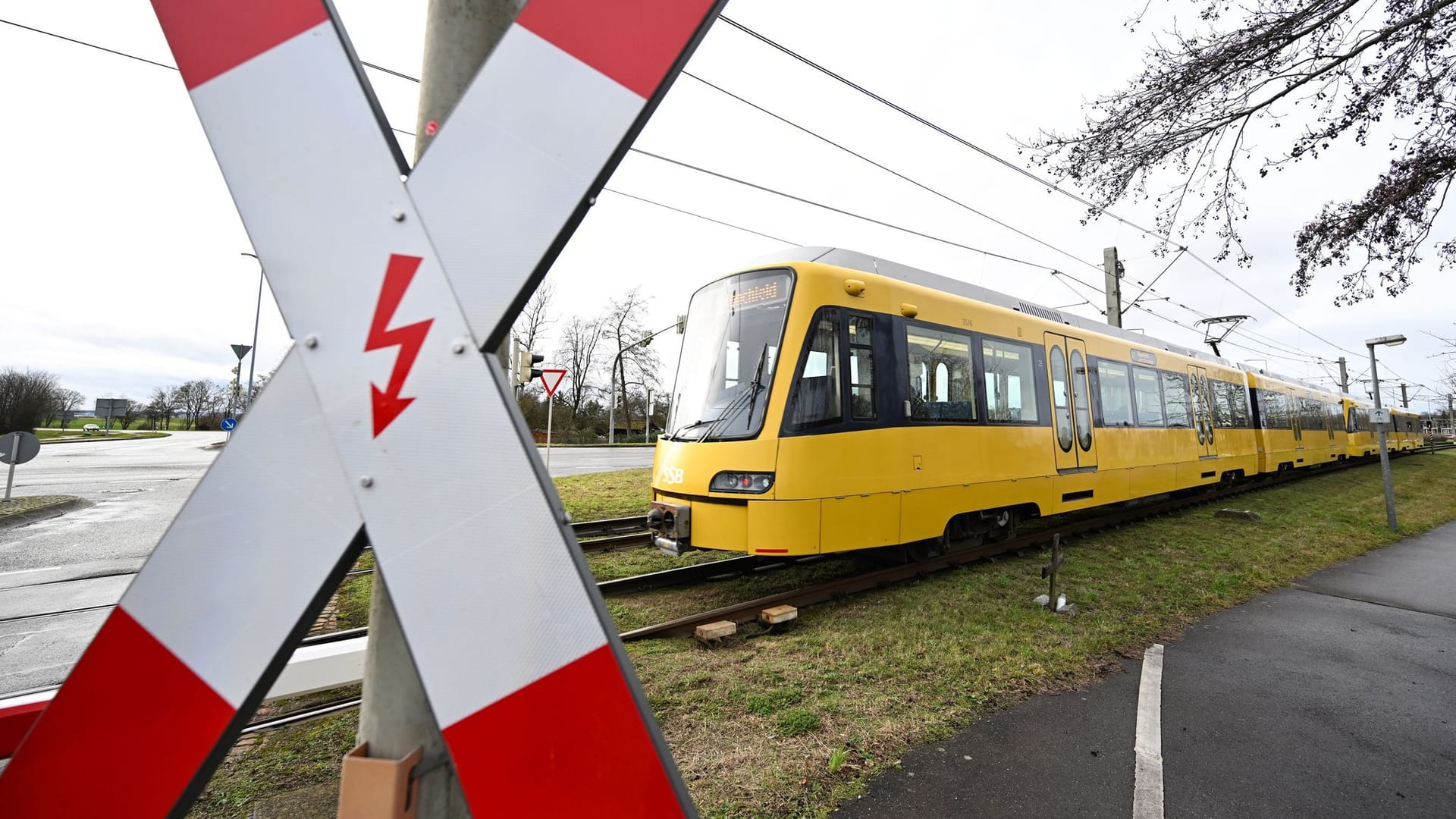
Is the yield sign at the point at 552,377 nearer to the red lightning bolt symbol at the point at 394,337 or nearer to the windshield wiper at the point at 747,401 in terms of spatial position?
the windshield wiper at the point at 747,401

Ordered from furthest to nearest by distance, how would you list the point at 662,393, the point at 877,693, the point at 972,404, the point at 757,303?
the point at 662,393, the point at 972,404, the point at 757,303, the point at 877,693

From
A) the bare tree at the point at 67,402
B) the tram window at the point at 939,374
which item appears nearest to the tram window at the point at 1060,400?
the tram window at the point at 939,374

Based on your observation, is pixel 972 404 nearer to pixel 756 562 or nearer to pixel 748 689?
pixel 756 562

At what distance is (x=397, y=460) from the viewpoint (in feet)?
3.22

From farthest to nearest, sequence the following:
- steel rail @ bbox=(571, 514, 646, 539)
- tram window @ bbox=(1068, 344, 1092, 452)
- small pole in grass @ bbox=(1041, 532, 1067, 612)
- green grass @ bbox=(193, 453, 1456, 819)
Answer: steel rail @ bbox=(571, 514, 646, 539), tram window @ bbox=(1068, 344, 1092, 452), small pole in grass @ bbox=(1041, 532, 1067, 612), green grass @ bbox=(193, 453, 1456, 819)

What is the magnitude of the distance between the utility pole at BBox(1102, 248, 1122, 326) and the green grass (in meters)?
9.30

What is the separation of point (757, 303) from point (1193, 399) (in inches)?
410

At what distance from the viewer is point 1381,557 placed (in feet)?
25.1

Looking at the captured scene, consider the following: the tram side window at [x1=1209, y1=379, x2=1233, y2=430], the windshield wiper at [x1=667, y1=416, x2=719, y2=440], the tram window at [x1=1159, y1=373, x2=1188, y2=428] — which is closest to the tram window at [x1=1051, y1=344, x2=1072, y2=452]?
the tram window at [x1=1159, y1=373, x2=1188, y2=428]

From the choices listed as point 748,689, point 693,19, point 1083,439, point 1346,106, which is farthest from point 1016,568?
point 693,19

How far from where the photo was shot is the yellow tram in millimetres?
5141

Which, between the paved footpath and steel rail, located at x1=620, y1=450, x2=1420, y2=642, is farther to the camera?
steel rail, located at x1=620, y1=450, x2=1420, y2=642

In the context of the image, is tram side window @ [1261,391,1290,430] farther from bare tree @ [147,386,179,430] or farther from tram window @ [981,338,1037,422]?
bare tree @ [147,386,179,430]

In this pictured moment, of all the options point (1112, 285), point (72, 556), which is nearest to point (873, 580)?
point (72, 556)
